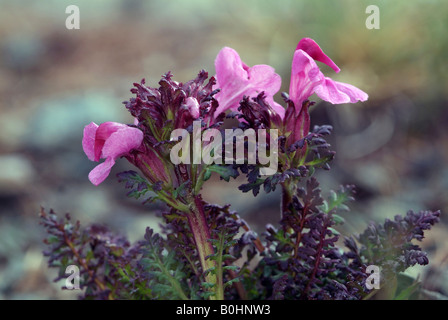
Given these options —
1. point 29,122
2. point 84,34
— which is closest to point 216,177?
point 29,122

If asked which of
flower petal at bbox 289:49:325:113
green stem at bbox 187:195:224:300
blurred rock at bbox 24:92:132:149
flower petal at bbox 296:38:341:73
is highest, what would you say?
blurred rock at bbox 24:92:132:149

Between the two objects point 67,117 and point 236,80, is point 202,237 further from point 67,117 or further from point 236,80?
point 67,117

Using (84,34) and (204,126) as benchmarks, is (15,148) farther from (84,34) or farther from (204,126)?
(204,126)

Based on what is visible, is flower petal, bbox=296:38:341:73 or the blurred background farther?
the blurred background

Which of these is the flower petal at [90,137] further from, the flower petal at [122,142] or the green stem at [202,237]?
the green stem at [202,237]

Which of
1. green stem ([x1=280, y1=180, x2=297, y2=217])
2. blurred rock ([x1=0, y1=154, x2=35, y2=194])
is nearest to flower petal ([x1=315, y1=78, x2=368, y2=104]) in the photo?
green stem ([x1=280, y1=180, x2=297, y2=217])

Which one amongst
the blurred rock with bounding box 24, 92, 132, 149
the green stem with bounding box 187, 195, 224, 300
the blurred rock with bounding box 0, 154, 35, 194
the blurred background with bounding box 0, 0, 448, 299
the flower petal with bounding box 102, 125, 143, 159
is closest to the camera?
the flower petal with bounding box 102, 125, 143, 159

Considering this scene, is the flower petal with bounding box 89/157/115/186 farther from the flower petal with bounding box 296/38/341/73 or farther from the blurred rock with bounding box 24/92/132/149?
the blurred rock with bounding box 24/92/132/149
